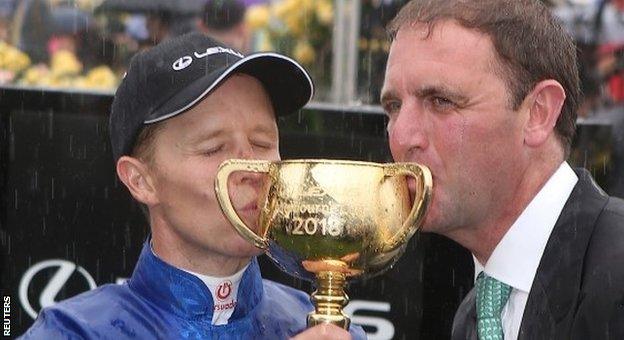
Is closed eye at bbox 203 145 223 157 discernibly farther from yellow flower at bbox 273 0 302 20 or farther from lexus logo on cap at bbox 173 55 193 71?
yellow flower at bbox 273 0 302 20

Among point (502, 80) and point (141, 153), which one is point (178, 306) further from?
point (502, 80)

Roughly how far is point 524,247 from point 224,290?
0.72 metres

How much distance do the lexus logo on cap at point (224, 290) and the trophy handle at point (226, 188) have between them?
383 mm

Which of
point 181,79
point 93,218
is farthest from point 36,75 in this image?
point 181,79

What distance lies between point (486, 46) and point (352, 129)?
1.51 metres

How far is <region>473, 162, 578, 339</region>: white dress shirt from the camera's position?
3115 millimetres

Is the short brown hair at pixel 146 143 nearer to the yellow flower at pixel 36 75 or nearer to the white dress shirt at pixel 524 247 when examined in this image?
the white dress shirt at pixel 524 247

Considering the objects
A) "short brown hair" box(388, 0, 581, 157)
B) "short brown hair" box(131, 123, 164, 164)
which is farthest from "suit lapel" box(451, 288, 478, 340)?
"short brown hair" box(131, 123, 164, 164)

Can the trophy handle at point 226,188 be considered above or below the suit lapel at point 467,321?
above

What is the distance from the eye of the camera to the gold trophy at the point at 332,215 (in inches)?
109

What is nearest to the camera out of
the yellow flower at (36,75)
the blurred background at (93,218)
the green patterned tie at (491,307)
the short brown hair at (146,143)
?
the green patterned tie at (491,307)

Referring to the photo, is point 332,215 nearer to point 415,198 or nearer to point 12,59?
point 415,198

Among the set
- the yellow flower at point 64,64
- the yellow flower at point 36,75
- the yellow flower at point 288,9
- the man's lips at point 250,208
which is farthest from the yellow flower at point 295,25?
the man's lips at point 250,208

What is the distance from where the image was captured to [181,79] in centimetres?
322
